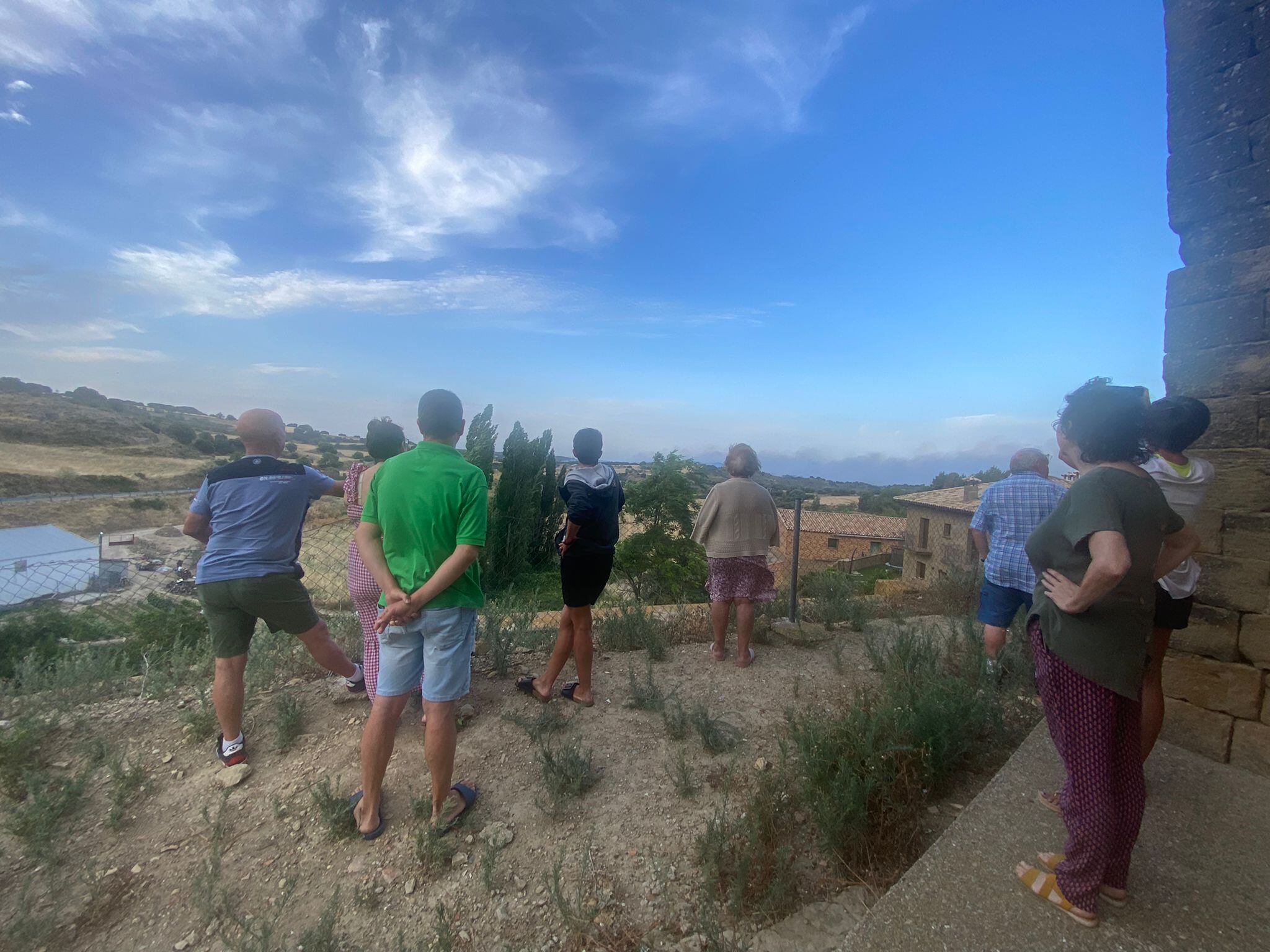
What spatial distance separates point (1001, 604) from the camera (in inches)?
147

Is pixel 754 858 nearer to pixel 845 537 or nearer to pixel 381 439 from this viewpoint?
pixel 381 439

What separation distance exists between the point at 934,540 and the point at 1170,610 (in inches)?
994

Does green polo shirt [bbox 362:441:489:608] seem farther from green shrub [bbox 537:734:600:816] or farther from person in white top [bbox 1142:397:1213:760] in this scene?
person in white top [bbox 1142:397:1213:760]

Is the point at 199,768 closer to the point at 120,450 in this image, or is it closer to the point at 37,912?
the point at 37,912

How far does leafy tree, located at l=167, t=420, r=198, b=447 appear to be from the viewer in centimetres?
4650

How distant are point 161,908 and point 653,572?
9.26 m

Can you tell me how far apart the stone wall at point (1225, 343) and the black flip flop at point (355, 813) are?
4014 mm

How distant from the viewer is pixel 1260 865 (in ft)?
6.65

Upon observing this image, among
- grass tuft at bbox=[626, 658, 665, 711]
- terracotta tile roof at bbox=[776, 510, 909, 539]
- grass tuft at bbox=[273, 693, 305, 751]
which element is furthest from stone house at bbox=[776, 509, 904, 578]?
grass tuft at bbox=[273, 693, 305, 751]

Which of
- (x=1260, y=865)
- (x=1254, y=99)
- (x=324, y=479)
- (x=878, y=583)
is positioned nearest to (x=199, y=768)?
A: (x=324, y=479)

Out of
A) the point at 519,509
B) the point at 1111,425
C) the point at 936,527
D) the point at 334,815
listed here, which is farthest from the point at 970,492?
the point at 334,815

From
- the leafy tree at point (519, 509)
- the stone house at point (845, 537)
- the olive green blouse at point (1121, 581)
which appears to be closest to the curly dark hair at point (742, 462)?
the olive green blouse at point (1121, 581)

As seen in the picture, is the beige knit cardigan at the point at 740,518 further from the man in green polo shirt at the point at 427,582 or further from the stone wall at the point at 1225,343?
the stone wall at the point at 1225,343

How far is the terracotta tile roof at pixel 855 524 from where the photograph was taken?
33375mm
